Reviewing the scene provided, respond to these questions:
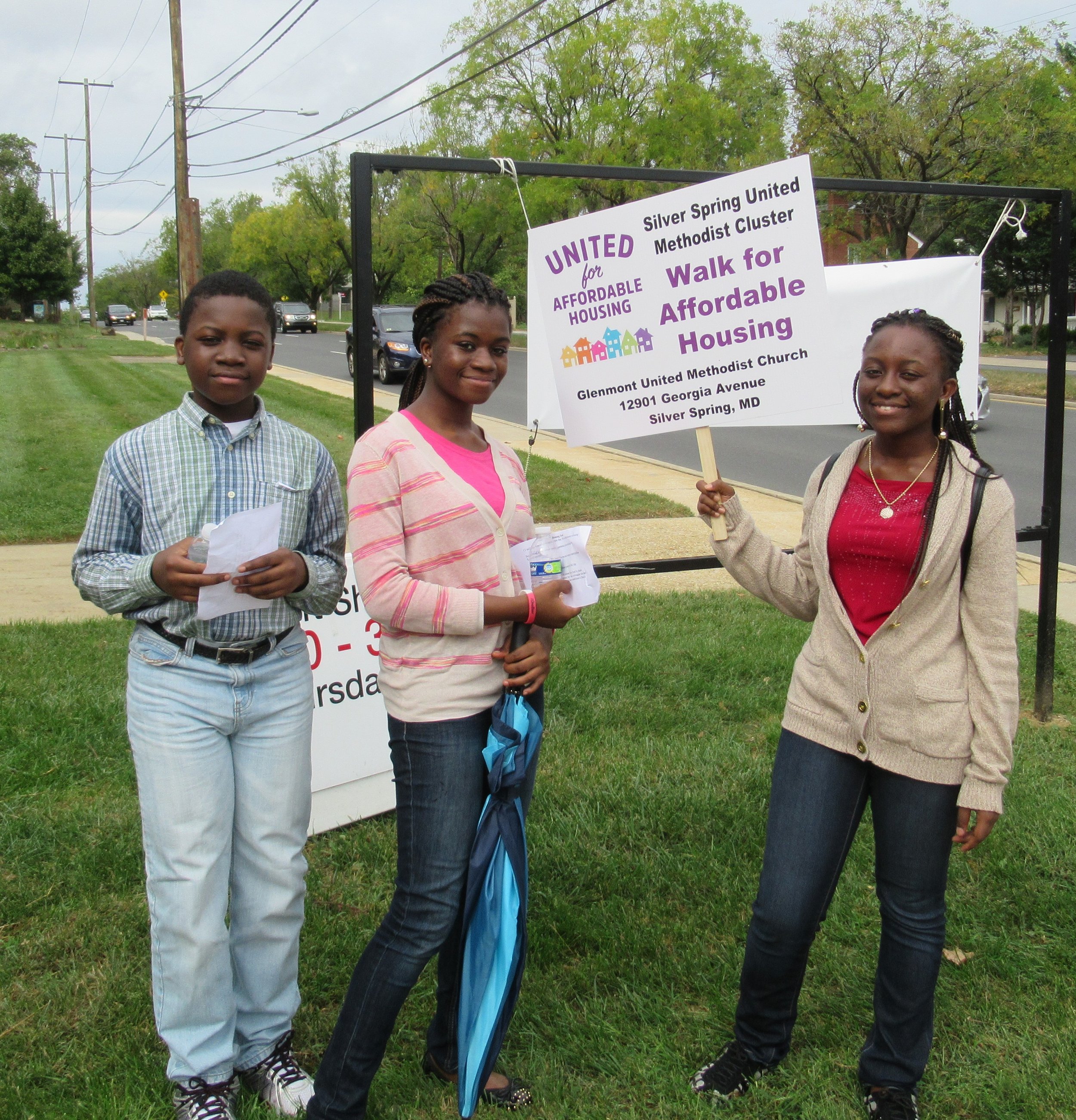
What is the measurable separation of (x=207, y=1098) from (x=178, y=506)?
131cm

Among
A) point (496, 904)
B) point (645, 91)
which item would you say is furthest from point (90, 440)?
point (645, 91)

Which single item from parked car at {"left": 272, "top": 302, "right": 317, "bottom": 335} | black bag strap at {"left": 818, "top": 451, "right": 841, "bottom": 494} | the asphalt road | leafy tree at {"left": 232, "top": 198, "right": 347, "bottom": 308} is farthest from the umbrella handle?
leafy tree at {"left": 232, "top": 198, "right": 347, "bottom": 308}

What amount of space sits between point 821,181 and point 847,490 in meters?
2.00

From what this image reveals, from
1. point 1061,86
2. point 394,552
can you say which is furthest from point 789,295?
point 1061,86

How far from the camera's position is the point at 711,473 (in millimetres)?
2775

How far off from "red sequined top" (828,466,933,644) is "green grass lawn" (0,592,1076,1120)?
118 cm

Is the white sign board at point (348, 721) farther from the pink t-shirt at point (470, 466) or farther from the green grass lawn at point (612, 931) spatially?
the pink t-shirt at point (470, 466)

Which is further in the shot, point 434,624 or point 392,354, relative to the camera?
point 392,354

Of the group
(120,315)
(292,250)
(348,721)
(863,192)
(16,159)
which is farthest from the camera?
(16,159)

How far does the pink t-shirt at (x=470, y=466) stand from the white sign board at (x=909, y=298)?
1930mm

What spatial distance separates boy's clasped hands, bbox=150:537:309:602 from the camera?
7.38 ft

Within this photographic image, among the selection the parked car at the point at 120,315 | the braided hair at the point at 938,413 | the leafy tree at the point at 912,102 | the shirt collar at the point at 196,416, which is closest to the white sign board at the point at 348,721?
the shirt collar at the point at 196,416

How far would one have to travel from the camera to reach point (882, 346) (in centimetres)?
248

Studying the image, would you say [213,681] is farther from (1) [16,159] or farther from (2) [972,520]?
(1) [16,159]
